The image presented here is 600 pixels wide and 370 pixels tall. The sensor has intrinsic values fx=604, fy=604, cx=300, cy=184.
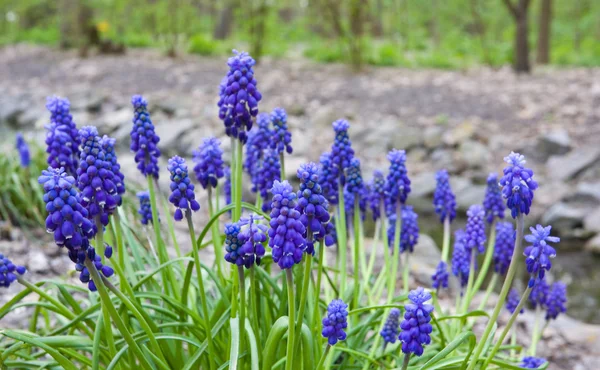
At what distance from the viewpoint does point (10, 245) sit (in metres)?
4.77

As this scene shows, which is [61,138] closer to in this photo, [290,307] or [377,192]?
[290,307]

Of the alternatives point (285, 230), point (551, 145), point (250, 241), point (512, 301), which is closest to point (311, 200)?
point (285, 230)

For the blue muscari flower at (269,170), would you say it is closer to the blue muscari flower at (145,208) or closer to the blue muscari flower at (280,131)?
the blue muscari flower at (280,131)

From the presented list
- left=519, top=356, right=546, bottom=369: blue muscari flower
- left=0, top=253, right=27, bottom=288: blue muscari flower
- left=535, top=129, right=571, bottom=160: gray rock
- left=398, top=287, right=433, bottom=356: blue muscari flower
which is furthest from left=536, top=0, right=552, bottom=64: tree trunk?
left=0, top=253, right=27, bottom=288: blue muscari flower

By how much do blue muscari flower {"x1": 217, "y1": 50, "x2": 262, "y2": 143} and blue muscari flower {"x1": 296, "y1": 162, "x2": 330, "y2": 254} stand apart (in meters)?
0.64

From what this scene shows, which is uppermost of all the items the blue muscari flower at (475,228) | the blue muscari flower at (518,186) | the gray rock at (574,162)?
the blue muscari flower at (518,186)

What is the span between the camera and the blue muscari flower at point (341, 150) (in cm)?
276

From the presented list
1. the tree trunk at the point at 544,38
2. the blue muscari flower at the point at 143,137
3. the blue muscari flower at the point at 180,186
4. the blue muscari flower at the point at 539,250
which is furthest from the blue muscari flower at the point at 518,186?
the tree trunk at the point at 544,38

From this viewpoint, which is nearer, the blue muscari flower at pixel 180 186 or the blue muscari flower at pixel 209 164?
the blue muscari flower at pixel 180 186

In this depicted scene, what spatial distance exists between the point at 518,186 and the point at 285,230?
802 millimetres

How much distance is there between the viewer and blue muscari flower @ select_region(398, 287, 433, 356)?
6.49 ft

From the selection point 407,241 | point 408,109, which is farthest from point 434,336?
point 408,109

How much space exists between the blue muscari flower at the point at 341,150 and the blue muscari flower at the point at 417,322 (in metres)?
0.95

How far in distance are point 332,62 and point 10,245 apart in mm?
10020
